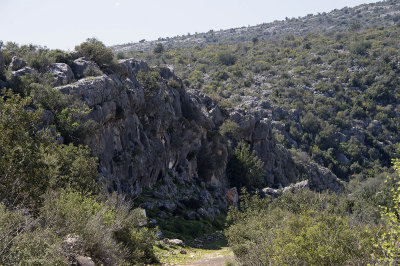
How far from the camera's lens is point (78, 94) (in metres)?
28.2

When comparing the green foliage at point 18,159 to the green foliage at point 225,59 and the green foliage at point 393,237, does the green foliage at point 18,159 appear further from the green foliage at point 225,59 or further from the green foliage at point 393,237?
the green foliage at point 225,59

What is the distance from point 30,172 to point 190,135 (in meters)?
31.7

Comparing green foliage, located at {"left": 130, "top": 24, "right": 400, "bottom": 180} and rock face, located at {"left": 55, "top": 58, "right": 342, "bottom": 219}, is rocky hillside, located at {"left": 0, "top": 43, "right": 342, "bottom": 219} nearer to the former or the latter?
rock face, located at {"left": 55, "top": 58, "right": 342, "bottom": 219}

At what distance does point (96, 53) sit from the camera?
36.6 m

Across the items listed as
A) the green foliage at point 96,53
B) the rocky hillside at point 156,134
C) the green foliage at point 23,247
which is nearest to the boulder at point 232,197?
the rocky hillside at point 156,134

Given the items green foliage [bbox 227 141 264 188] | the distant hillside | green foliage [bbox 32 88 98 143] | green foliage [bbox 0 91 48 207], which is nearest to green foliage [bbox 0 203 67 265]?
green foliage [bbox 0 91 48 207]

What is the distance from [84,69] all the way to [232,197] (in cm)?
2346

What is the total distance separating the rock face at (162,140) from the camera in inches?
1195

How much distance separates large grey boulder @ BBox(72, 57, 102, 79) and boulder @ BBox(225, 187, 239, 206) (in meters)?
22.4

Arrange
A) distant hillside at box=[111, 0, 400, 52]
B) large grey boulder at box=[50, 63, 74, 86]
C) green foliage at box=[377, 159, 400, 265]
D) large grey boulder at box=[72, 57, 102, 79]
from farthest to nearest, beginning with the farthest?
distant hillside at box=[111, 0, 400, 52], large grey boulder at box=[72, 57, 102, 79], large grey boulder at box=[50, 63, 74, 86], green foliage at box=[377, 159, 400, 265]

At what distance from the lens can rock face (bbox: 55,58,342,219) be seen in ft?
99.6

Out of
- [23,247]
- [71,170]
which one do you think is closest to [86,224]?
[23,247]

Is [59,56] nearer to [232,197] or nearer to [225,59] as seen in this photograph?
[232,197]

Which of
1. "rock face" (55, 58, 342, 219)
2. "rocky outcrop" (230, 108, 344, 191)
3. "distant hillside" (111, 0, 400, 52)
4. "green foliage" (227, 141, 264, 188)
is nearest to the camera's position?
"rock face" (55, 58, 342, 219)
